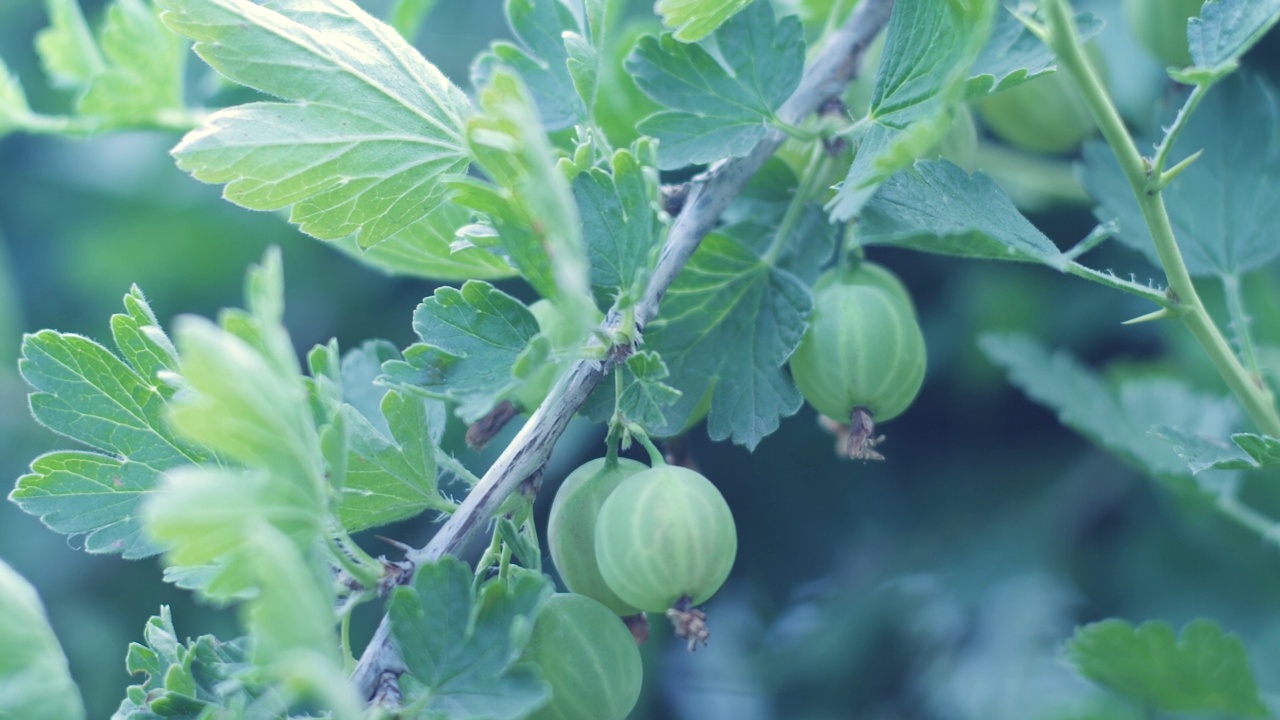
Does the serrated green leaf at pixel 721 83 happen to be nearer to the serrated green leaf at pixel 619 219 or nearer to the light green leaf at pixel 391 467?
the serrated green leaf at pixel 619 219

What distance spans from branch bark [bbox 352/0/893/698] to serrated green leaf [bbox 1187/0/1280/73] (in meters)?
0.22

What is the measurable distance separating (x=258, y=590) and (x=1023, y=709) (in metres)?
0.93

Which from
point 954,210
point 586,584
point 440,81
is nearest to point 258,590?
point 586,584

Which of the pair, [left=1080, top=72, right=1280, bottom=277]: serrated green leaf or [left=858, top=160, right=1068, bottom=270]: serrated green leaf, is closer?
[left=858, top=160, right=1068, bottom=270]: serrated green leaf

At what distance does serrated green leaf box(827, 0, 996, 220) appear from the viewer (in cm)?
50

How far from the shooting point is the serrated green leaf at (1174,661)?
82cm

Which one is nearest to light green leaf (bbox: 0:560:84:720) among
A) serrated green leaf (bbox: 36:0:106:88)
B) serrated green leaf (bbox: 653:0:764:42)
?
serrated green leaf (bbox: 653:0:764:42)

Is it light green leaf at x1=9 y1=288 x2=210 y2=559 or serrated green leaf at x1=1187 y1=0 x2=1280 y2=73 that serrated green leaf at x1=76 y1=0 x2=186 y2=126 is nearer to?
light green leaf at x1=9 y1=288 x2=210 y2=559

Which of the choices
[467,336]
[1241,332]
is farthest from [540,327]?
[1241,332]

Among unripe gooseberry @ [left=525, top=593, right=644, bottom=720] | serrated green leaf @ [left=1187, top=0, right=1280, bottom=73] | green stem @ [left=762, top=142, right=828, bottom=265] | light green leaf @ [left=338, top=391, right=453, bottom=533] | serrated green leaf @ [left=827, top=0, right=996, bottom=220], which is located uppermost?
serrated green leaf @ [left=1187, top=0, right=1280, bottom=73]

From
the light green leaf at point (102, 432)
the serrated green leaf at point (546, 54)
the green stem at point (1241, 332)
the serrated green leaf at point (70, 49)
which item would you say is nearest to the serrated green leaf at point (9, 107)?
the serrated green leaf at point (70, 49)

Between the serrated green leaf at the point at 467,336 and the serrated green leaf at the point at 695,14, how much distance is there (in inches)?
7.6

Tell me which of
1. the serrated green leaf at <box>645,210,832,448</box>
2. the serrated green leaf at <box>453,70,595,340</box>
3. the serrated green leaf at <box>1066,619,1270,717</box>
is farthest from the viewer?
the serrated green leaf at <box>1066,619,1270,717</box>

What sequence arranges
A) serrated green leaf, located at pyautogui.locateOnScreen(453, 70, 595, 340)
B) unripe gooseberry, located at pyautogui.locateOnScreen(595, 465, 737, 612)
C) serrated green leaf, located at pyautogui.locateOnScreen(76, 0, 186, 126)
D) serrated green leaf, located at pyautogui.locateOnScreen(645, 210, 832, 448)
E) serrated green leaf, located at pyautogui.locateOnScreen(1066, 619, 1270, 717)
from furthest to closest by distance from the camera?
serrated green leaf, located at pyautogui.locateOnScreen(76, 0, 186, 126) < serrated green leaf, located at pyautogui.locateOnScreen(1066, 619, 1270, 717) < serrated green leaf, located at pyautogui.locateOnScreen(645, 210, 832, 448) < unripe gooseberry, located at pyautogui.locateOnScreen(595, 465, 737, 612) < serrated green leaf, located at pyautogui.locateOnScreen(453, 70, 595, 340)
